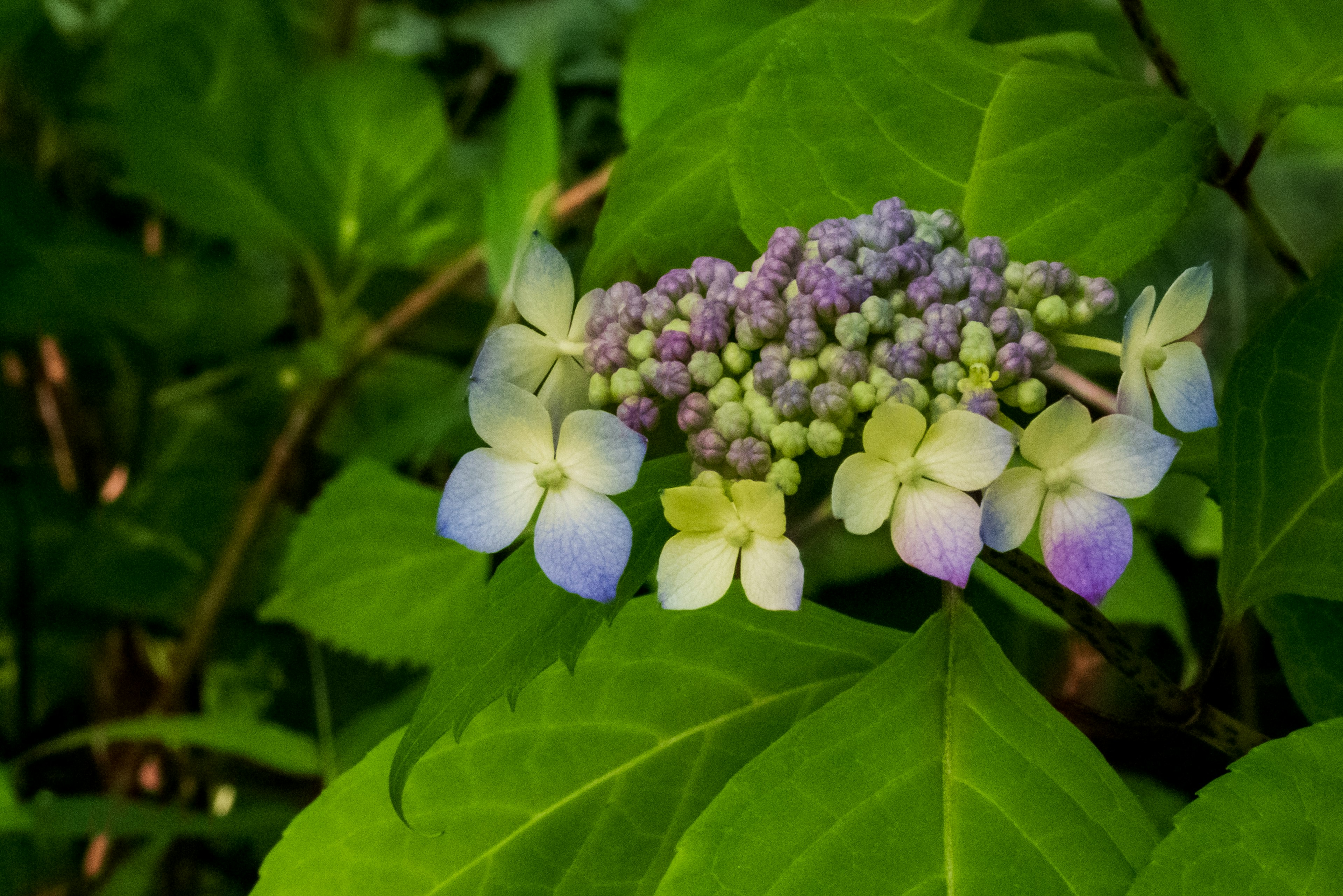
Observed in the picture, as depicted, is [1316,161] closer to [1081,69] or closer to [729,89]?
[1081,69]

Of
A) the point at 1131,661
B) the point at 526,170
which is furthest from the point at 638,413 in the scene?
the point at 526,170

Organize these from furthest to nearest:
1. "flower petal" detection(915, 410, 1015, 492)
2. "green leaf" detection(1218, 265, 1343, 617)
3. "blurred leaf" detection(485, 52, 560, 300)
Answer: "blurred leaf" detection(485, 52, 560, 300), "green leaf" detection(1218, 265, 1343, 617), "flower petal" detection(915, 410, 1015, 492)

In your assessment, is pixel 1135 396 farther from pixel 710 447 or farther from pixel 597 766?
pixel 597 766

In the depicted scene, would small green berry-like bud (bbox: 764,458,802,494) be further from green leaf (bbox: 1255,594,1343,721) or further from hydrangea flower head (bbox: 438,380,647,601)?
green leaf (bbox: 1255,594,1343,721)

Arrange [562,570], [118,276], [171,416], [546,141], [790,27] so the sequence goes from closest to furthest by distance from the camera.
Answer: [562,570], [790,27], [546,141], [118,276], [171,416]

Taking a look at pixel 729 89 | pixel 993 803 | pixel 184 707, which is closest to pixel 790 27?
pixel 729 89

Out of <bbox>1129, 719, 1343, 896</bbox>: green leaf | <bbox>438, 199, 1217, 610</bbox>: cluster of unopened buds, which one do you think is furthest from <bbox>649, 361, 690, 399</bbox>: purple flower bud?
<bbox>1129, 719, 1343, 896</bbox>: green leaf
